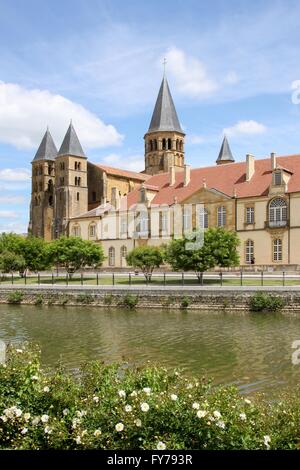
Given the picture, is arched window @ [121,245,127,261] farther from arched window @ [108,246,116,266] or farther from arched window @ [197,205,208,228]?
arched window @ [197,205,208,228]

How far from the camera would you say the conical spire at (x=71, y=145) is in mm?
81938

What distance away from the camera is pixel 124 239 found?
64562mm

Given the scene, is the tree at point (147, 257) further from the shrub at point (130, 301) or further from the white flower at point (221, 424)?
the white flower at point (221, 424)

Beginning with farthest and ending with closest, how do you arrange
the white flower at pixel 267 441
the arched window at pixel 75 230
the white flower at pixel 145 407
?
1. the arched window at pixel 75 230
2. the white flower at pixel 145 407
3. the white flower at pixel 267 441

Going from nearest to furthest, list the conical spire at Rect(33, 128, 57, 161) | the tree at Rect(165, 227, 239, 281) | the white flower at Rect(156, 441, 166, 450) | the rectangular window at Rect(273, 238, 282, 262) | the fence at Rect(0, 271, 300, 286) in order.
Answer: the white flower at Rect(156, 441, 166, 450) → the fence at Rect(0, 271, 300, 286) → the tree at Rect(165, 227, 239, 281) → the rectangular window at Rect(273, 238, 282, 262) → the conical spire at Rect(33, 128, 57, 161)

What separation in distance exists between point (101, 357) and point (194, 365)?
11.4 feet

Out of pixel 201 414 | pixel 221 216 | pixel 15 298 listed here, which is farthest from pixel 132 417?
pixel 221 216

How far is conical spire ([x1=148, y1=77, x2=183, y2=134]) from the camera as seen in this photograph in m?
89.2

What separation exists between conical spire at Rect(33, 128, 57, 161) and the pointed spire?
1177 inches

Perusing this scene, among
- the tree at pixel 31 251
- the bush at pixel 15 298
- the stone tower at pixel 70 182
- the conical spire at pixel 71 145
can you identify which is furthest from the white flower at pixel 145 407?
the conical spire at pixel 71 145

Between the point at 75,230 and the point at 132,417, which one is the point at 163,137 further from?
the point at 132,417

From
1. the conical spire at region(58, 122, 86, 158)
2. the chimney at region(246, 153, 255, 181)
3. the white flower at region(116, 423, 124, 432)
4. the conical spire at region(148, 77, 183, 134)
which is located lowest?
the white flower at region(116, 423, 124, 432)

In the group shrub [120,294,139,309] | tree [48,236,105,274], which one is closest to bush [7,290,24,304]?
shrub [120,294,139,309]

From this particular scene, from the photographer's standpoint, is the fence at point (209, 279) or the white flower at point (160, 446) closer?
the white flower at point (160, 446)
